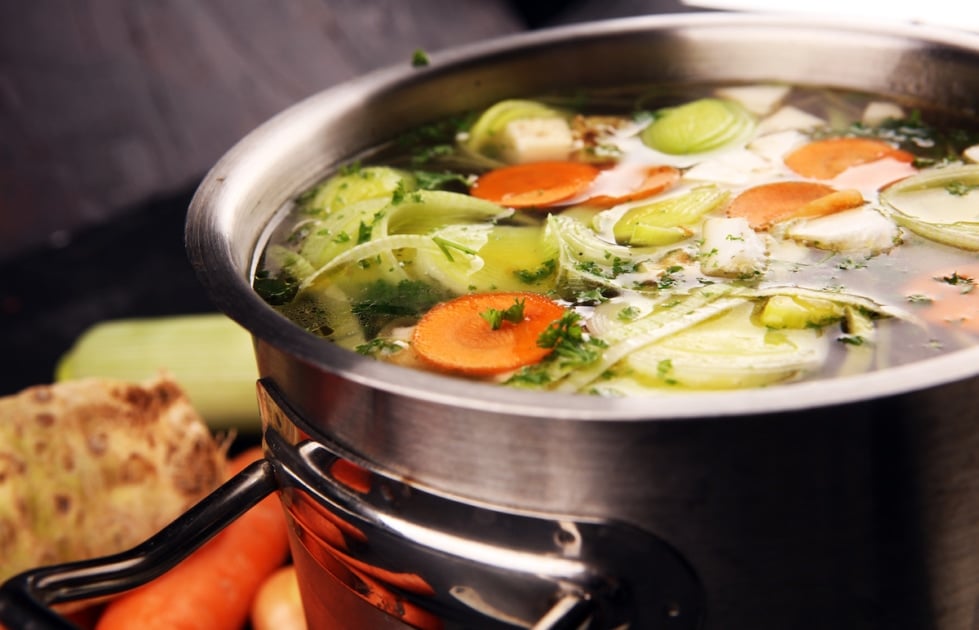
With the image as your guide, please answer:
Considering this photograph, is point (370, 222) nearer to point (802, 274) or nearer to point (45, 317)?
point (802, 274)

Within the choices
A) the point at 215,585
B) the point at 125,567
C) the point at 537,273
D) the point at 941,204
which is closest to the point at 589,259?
the point at 537,273

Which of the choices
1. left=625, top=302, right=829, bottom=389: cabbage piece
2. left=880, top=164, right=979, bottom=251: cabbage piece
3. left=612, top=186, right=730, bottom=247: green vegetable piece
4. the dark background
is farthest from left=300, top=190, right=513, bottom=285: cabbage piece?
the dark background

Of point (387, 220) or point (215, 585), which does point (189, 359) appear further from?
point (387, 220)

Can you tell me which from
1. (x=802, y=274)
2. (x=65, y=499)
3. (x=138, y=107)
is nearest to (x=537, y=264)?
(x=802, y=274)

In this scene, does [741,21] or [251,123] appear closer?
[741,21]

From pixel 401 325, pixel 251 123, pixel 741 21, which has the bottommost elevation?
pixel 251 123

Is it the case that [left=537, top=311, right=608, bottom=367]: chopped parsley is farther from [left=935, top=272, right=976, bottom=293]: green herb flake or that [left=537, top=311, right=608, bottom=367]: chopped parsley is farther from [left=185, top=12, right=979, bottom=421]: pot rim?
[left=935, top=272, right=976, bottom=293]: green herb flake

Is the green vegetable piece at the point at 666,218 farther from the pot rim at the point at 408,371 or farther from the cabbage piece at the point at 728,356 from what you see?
the pot rim at the point at 408,371
